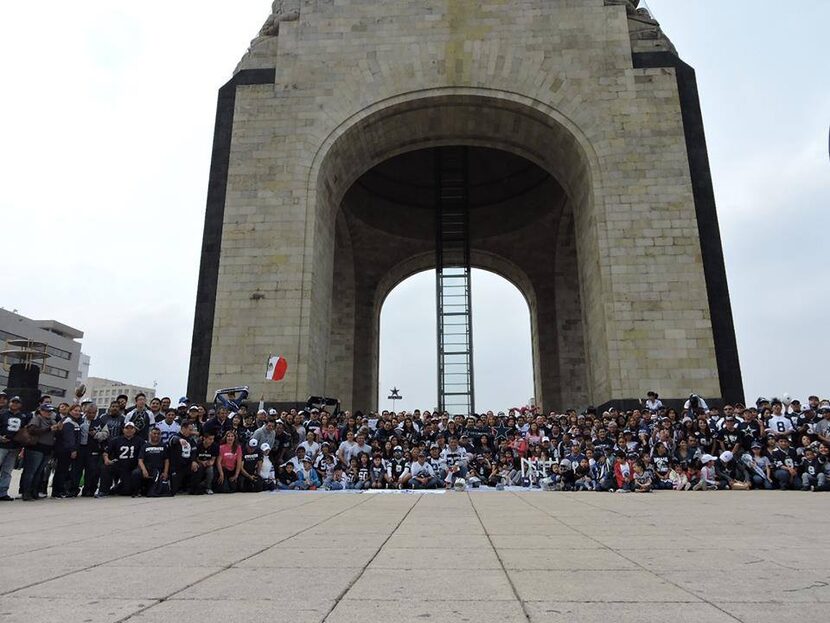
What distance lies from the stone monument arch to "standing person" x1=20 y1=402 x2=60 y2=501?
6.62 metres

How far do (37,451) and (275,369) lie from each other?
6358 mm

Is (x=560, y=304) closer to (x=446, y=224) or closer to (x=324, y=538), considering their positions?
(x=446, y=224)

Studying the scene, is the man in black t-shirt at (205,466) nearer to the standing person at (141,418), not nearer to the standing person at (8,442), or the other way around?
the standing person at (141,418)

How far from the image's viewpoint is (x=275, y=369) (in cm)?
1436

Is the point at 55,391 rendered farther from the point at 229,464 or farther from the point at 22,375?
the point at 229,464

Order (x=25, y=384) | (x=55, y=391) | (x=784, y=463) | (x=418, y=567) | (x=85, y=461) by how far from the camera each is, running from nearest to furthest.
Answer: (x=418, y=567)
(x=85, y=461)
(x=784, y=463)
(x=25, y=384)
(x=55, y=391)

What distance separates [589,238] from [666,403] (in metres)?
5.48

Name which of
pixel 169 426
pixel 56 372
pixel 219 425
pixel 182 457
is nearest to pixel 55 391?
pixel 56 372

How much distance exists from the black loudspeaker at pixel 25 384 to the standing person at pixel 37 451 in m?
7.72

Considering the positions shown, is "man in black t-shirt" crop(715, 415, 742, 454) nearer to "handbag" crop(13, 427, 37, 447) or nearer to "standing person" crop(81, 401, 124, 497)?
"standing person" crop(81, 401, 124, 497)

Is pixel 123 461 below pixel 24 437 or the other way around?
below

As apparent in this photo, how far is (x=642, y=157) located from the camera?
53.8 feet

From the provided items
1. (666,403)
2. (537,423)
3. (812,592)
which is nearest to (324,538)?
(812,592)

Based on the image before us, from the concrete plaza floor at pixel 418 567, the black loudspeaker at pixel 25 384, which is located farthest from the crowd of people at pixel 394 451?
the black loudspeaker at pixel 25 384
